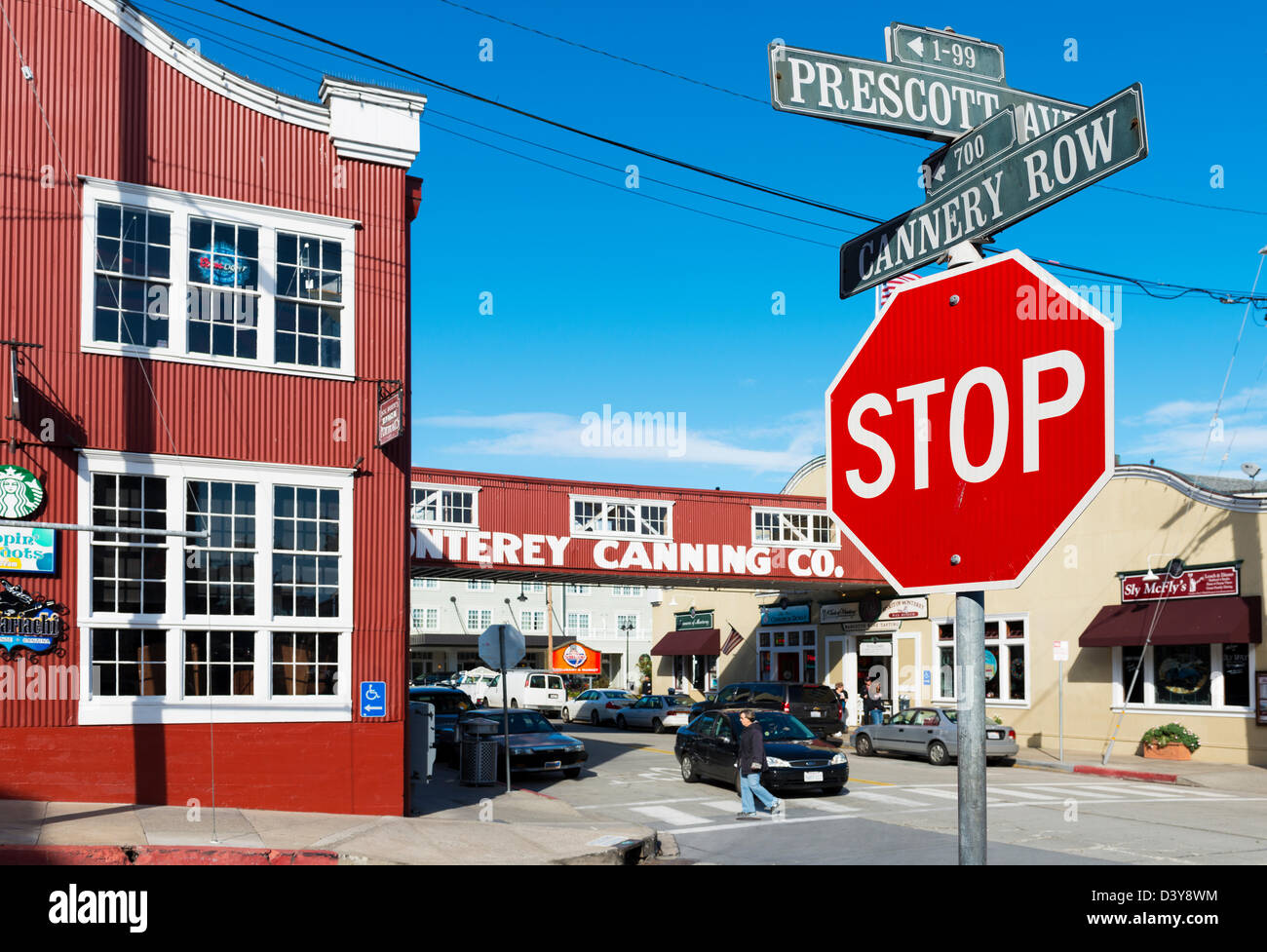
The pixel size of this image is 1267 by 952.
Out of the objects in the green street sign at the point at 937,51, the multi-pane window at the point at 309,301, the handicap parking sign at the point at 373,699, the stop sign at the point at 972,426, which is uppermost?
the multi-pane window at the point at 309,301

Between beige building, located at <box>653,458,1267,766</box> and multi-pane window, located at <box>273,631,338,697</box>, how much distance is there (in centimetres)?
1365

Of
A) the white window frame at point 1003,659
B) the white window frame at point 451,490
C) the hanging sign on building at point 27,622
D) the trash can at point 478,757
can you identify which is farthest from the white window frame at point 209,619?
the white window frame at point 1003,659

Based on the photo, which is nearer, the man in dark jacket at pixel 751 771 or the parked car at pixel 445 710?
the man in dark jacket at pixel 751 771

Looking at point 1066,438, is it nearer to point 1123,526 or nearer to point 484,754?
point 484,754

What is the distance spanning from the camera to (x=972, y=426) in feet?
10.2

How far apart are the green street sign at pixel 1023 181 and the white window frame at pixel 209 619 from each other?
1170 cm

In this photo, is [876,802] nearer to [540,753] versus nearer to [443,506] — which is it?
[540,753]

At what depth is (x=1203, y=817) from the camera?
55.3ft

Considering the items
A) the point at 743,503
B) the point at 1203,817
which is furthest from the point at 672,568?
the point at 1203,817

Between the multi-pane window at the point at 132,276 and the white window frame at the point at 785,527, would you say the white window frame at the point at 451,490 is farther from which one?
the multi-pane window at the point at 132,276

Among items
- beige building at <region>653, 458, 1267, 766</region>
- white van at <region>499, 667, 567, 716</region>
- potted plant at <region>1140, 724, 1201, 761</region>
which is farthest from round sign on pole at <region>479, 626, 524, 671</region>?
white van at <region>499, 667, 567, 716</region>

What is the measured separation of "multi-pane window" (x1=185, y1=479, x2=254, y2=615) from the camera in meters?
14.0

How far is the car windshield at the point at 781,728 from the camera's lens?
21953 mm
